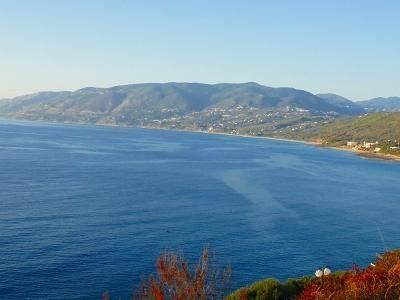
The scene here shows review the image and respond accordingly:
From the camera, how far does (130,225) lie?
139 ft

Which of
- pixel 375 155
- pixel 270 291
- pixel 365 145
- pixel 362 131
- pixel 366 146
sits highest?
pixel 270 291

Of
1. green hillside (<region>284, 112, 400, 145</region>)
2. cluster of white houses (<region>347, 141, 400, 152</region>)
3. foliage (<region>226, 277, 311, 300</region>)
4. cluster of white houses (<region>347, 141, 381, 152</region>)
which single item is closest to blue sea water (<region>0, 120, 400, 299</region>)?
foliage (<region>226, 277, 311, 300</region>)

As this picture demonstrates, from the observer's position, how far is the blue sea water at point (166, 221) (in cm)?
3134

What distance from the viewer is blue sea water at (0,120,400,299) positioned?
3134 cm

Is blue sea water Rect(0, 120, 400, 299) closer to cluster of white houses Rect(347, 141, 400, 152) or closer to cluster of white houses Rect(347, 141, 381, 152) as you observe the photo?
cluster of white houses Rect(347, 141, 400, 152)

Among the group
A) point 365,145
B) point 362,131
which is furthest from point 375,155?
point 362,131

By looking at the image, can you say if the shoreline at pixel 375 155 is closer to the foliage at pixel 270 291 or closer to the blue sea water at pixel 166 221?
the blue sea water at pixel 166 221

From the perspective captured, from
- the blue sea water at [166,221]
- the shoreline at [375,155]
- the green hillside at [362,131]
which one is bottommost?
the shoreline at [375,155]

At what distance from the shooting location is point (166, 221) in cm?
4422

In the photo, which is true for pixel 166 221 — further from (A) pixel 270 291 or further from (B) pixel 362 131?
(B) pixel 362 131

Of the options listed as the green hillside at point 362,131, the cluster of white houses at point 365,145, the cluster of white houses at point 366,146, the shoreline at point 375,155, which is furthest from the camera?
the green hillside at point 362,131

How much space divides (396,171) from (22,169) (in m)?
65.9

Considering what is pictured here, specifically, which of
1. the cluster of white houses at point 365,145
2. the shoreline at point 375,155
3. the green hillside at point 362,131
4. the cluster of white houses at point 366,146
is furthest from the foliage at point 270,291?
the green hillside at point 362,131

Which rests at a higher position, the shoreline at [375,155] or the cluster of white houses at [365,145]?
the cluster of white houses at [365,145]
